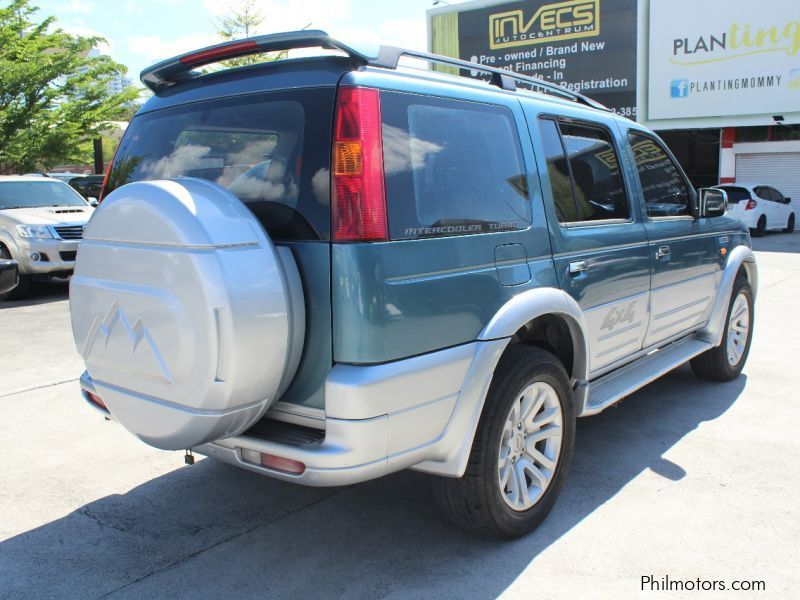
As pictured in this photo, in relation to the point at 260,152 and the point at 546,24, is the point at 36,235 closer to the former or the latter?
the point at 260,152

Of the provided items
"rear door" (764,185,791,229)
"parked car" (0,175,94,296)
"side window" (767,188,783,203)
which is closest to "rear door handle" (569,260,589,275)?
"parked car" (0,175,94,296)

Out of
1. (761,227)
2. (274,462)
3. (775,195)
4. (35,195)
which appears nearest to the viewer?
(274,462)

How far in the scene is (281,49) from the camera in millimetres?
2893

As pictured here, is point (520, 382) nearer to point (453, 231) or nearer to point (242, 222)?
point (453, 231)

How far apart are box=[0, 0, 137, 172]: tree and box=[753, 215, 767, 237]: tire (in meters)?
20.0

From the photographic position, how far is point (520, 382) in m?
3.07

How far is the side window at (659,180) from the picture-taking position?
4473 millimetres

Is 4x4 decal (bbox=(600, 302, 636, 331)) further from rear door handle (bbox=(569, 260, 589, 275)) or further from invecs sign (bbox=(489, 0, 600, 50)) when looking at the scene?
invecs sign (bbox=(489, 0, 600, 50))

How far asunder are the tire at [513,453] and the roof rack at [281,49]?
4.29ft

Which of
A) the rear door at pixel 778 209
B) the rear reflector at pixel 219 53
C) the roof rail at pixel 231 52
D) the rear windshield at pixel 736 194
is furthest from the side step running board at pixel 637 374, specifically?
the rear door at pixel 778 209

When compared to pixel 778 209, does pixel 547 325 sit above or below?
below

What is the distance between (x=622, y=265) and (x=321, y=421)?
2.06m

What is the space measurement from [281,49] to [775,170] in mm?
24224

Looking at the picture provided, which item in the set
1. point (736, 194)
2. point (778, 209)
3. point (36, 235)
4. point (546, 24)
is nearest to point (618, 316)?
point (36, 235)
